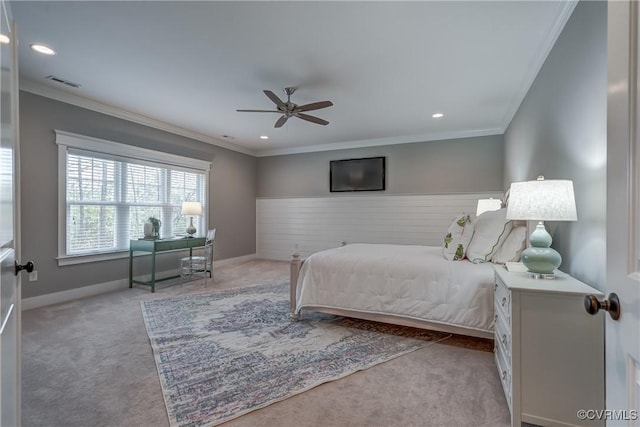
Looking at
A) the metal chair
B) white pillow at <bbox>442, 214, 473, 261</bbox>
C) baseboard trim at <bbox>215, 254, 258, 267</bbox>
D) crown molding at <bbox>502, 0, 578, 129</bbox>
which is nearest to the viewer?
crown molding at <bbox>502, 0, 578, 129</bbox>

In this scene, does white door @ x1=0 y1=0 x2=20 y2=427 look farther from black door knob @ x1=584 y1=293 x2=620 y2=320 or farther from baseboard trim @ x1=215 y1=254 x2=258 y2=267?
baseboard trim @ x1=215 y1=254 x2=258 y2=267

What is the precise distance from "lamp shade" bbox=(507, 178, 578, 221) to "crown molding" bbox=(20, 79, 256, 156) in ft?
15.8

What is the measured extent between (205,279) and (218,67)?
3090mm

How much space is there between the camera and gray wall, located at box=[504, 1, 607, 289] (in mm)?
1613

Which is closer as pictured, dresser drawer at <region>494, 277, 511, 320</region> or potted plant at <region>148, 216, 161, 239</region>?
dresser drawer at <region>494, 277, 511, 320</region>

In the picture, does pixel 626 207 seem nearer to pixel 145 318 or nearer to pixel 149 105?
pixel 145 318

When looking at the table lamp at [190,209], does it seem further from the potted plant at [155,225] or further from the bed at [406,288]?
the bed at [406,288]

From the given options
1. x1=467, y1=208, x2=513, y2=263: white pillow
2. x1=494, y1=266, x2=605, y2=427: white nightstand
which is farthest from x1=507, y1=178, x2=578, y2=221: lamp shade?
x1=467, y1=208, x2=513, y2=263: white pillow

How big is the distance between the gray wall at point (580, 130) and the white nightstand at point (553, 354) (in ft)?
0.99

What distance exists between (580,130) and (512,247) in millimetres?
1049

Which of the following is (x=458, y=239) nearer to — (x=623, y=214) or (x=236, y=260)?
(x=623, y=214)

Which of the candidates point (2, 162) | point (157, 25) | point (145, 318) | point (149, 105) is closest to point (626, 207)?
point (2, 162)

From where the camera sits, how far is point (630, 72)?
704 millimetres

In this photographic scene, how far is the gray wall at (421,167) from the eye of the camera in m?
5.21
